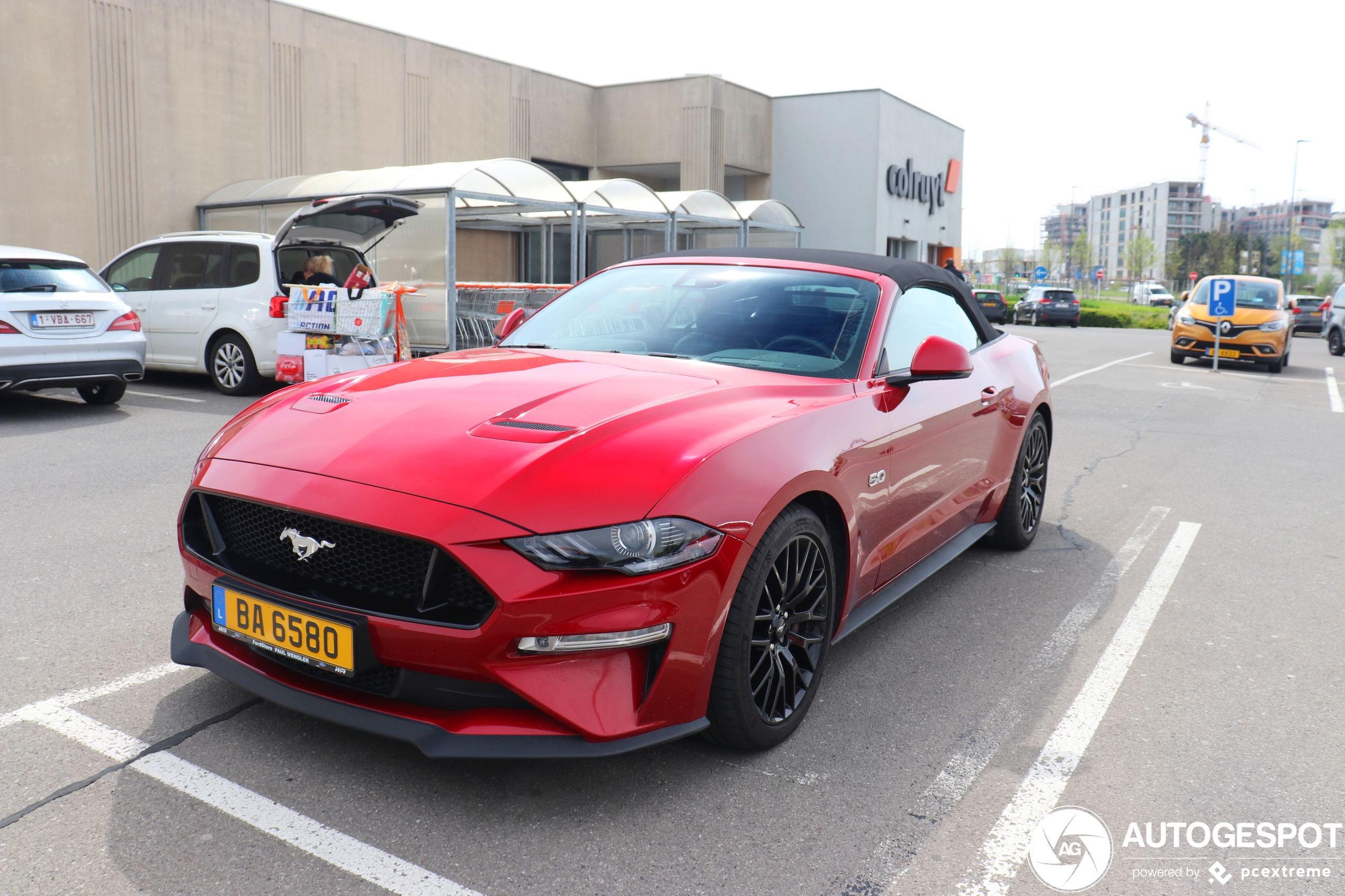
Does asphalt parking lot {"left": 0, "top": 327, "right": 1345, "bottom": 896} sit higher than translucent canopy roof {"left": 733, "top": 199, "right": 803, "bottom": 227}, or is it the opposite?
translucent canopy roof {"left": 733, "top": 199, "right": 803, "bottom": 227}

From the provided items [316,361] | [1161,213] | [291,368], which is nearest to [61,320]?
[291,368]

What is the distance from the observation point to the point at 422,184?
14.9m

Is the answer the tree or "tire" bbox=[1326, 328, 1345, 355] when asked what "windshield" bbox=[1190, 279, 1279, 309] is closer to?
"tire" bbox=[1326, 328, 1345, 355]

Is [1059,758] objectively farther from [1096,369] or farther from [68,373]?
[1096,369]

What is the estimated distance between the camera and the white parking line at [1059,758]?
246 centimetres

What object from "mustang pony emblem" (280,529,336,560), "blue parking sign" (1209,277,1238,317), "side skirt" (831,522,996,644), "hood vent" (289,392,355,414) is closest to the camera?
"mustang pony emblem" (280,529,336,560)

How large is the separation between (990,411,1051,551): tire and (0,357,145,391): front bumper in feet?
26.0

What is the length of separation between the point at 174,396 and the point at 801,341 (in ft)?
30.2

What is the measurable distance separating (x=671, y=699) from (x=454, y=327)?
12154 mm

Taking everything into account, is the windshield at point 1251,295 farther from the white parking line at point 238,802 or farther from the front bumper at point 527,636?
the white parking line at point 238,802

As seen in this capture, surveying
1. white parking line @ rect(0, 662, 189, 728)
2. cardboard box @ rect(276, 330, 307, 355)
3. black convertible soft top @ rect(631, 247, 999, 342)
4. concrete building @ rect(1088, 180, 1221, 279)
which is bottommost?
white parking line @ rect(0, 662, 189, 728)

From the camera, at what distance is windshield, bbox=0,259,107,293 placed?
29.3ft

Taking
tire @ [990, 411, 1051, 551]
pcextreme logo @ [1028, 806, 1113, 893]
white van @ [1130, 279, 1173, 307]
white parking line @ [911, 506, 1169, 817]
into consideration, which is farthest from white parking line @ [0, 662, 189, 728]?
white van @ [1130, 279, 1173, 307]

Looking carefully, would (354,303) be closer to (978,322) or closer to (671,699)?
(978,322)
